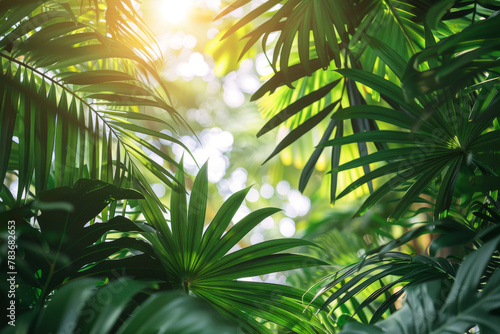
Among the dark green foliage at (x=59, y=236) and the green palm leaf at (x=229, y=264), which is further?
the green palm leaf at (x=229, y=264)

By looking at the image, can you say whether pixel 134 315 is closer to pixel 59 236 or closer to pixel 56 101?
pixel 59 236

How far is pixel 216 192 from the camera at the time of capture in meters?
4.37

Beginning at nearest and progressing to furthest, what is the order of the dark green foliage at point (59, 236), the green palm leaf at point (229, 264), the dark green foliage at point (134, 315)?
1. the dark green foliage at point (134, 315)
2. the dark green foliage at point (59, 236)
3. the green palm leaf at point (229, 264)

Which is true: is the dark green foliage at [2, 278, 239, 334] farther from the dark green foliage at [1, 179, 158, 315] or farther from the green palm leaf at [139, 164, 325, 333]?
the green palm leaf at [139, 164, 325, 333]

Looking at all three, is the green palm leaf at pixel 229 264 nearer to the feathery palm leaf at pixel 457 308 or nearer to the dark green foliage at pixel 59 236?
the dark green foliage at pixel 59 236

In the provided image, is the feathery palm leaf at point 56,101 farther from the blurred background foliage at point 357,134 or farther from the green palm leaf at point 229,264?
the green palm leaf at point 229,264

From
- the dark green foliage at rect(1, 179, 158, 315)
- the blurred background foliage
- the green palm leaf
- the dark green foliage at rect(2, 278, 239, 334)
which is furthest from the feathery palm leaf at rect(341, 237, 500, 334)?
the dark green foliage at rect(1, 179, 158, 315)

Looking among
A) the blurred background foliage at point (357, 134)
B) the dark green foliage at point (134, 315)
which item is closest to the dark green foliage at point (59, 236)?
the blurred background foliage at point (357, 134)

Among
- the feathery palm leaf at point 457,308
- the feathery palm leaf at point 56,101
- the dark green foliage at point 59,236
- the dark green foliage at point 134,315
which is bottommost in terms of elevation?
the feathery palm leaf at point 457,308

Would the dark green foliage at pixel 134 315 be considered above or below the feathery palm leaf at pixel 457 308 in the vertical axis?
above

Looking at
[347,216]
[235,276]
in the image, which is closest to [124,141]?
[235,276]

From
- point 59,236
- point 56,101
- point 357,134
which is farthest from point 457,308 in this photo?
point 56,101

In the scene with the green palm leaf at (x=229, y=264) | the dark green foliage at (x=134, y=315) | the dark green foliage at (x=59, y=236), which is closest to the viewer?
the dark green foliage at (x=134, y=315)

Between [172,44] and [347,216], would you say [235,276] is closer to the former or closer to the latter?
[347,216]
